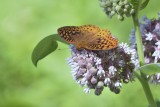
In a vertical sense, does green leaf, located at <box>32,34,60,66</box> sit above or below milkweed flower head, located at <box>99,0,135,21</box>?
above

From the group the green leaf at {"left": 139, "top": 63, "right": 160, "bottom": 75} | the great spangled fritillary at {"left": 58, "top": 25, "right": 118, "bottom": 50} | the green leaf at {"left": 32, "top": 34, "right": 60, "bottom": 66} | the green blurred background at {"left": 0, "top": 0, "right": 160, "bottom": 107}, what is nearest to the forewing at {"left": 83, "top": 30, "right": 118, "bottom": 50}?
the great spangled fritillary at {"left": 58, "top": 25, "right": 118, "bottom": 50}

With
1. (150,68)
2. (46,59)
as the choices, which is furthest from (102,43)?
(46,59)

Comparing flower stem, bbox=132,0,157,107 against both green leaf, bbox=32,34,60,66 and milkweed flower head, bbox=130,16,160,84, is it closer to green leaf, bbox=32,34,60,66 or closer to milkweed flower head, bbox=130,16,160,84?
milkweed flower head, bbox=130,16,160,84

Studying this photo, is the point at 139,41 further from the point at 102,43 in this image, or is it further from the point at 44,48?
the point at 44,48

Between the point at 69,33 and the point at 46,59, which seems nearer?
the point at 69,33

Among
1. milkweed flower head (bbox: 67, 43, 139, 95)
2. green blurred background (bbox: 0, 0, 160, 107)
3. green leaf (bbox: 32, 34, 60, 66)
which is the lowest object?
milkweed flower head (bbox: 67, 43, 139, 95)

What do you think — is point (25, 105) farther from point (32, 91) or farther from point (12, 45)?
point (12, 45)

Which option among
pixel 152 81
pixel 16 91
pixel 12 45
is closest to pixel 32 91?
pixel 16 91

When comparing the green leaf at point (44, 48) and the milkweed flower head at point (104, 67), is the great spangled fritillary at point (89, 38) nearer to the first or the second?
the milkweed flower head at point (104, 67)
